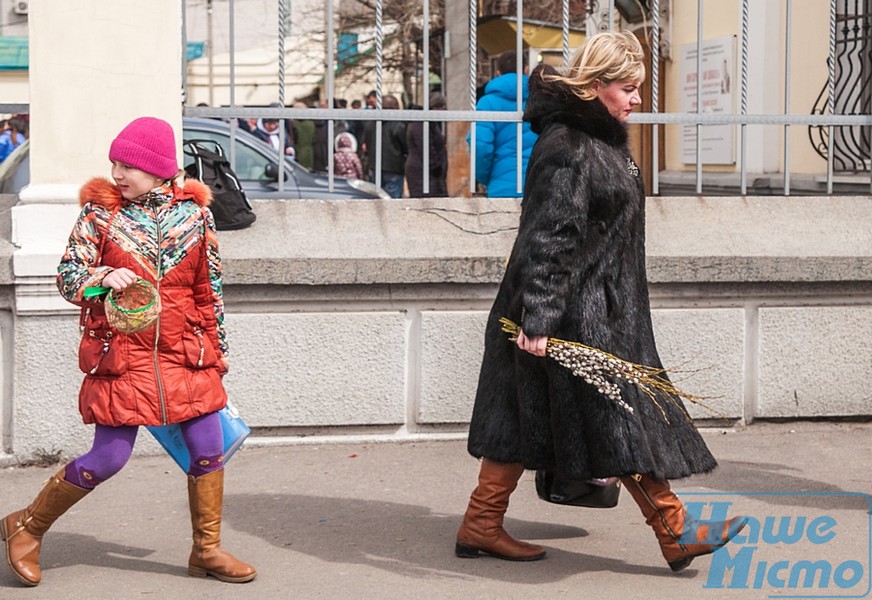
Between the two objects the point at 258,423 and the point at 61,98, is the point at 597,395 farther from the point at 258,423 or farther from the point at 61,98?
the point at 61,98

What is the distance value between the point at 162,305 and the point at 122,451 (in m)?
0.48

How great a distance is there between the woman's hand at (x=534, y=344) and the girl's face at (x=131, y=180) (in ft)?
4.08

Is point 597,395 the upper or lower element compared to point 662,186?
lower

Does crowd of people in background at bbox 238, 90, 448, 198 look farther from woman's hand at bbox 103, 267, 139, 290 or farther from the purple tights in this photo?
woman's hand at bbox 103, 267, 139, 290

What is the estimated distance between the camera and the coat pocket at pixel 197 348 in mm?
4340

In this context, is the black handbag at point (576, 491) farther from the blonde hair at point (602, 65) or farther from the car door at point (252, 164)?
the car door at point (252, 164)

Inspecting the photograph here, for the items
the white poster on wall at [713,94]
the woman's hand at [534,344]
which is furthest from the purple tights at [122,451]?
the white poster on wall at [713,94]

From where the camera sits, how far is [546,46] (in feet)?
43.7

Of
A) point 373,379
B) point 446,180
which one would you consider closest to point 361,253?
point 373,379

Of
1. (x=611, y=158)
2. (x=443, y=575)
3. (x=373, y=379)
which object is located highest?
(x=611, y=158)

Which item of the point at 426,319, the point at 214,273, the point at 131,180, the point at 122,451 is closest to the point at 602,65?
the point at 214,273

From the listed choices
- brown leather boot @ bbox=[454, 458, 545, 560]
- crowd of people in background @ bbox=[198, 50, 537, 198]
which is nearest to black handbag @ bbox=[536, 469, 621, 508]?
brown leather boot @ bbox=[454, 458, 545, 560]

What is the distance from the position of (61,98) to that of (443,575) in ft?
9.21

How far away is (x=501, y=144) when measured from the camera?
6.85 metres
